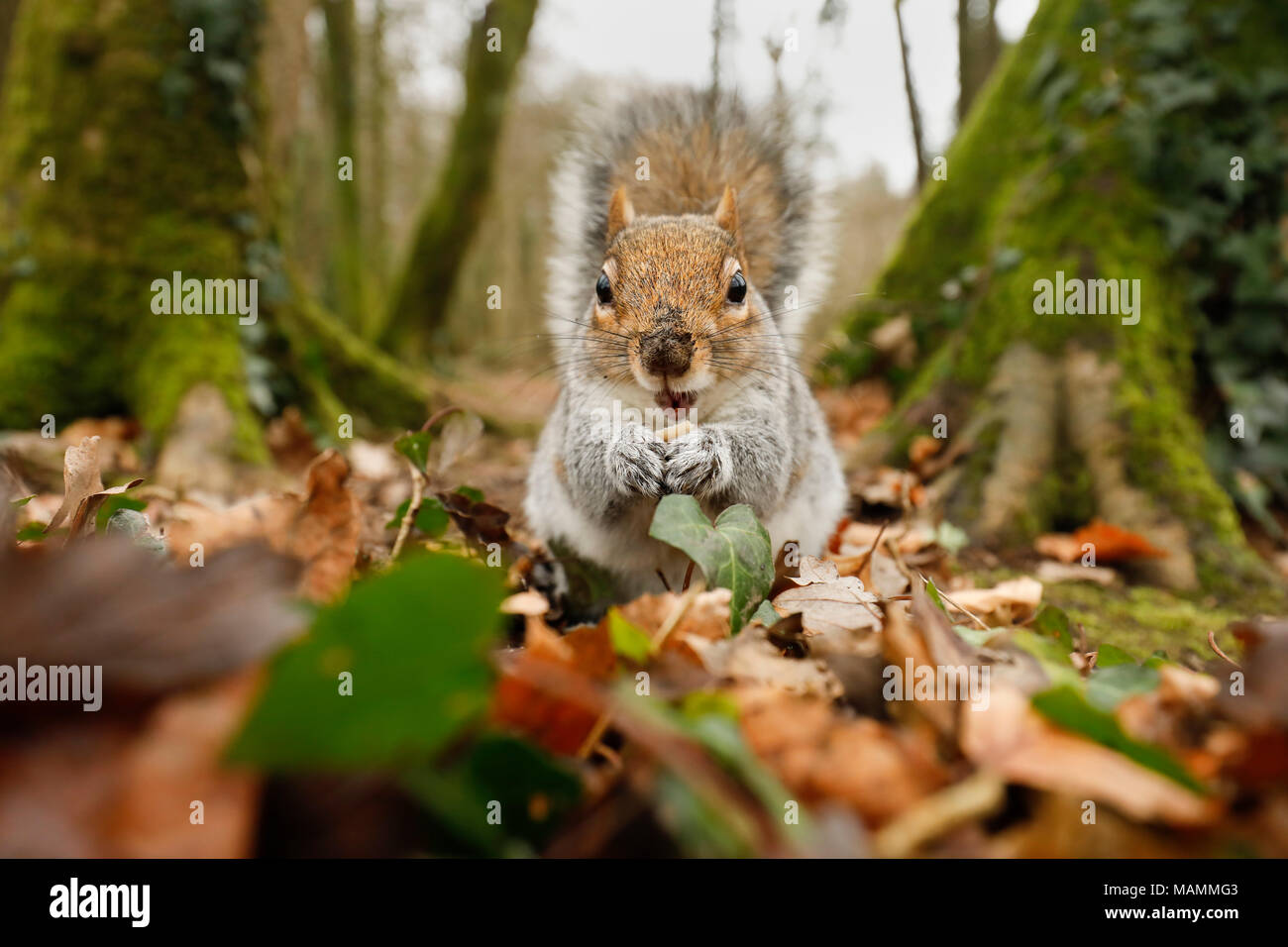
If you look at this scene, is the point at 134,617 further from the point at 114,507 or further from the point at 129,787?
the point at 114,507

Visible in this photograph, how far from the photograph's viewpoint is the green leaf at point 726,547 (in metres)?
1.42

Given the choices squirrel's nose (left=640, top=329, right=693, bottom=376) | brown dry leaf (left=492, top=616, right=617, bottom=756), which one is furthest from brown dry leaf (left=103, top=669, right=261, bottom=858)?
squirrel's nose (left=640, top=329, right=693, bottom=376)

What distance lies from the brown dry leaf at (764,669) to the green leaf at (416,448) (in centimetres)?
89

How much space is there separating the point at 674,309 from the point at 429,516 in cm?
85

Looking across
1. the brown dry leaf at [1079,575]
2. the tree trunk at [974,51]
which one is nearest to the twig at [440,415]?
the brown dry leaf at [1079,575]

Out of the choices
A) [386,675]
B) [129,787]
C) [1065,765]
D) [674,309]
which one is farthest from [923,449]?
[129,787]

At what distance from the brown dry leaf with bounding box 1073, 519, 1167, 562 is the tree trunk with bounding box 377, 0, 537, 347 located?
6.55m

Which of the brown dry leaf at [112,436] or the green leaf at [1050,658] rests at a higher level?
the brown dry leaf at [112,436]

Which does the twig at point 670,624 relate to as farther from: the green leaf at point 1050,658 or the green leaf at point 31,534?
the green leaf at point 31,534

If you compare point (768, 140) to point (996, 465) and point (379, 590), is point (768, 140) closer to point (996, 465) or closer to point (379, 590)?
point (996, 465)

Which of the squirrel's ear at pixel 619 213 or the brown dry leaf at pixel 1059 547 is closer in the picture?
the squirrel's ear at pixel 619 213

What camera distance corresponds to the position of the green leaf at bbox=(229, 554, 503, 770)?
0.54 m

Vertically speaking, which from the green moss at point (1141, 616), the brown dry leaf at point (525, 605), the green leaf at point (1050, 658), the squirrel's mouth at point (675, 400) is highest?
the squirrel's mouth at point (675, 400)

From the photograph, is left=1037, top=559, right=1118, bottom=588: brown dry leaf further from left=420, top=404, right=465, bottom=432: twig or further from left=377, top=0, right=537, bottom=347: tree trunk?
left=377, top=0, right=537, bottom=347: tree trunk
